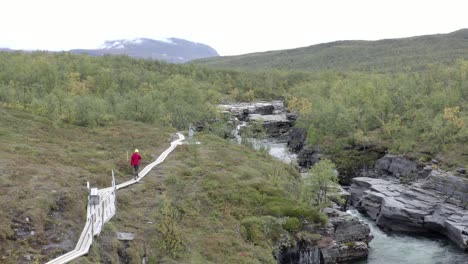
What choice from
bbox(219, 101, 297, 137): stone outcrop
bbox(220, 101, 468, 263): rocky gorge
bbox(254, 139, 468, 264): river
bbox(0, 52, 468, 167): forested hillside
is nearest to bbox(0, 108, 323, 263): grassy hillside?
bbox(220, 101, 468, 263): rocky gorge

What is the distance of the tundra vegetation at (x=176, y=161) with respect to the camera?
32.1m

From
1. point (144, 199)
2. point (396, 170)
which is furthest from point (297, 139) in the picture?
point (144, 199)

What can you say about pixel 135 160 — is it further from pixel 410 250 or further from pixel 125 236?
pixel 410 250

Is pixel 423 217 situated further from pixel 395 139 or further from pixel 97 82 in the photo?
pixel 97 82

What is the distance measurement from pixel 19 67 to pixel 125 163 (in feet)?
253

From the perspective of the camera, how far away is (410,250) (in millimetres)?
54562

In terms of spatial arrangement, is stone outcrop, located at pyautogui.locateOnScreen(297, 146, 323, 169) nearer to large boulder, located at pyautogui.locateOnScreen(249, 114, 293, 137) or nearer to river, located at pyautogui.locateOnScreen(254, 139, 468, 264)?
large boulder, located at pyautogui.locateOnScreen(249, 114, 293, 137)

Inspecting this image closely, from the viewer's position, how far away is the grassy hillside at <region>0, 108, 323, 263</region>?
29.6 metres

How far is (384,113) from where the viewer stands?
4013 inches

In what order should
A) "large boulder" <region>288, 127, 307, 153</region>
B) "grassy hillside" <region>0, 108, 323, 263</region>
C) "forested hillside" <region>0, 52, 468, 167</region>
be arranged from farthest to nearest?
"large boulder" <region>288, 127, 307, 153</region>
"forested hillside" <region>0, 52, 468, 167</region>
"grassy hillside" <region>0, 108, 323, 263</region>

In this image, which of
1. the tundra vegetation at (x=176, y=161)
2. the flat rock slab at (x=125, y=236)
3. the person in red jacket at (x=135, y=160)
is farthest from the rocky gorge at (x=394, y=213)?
the person in red jacket at (x=135, y=160)

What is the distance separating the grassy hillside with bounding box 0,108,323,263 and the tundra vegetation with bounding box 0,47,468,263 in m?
0.14

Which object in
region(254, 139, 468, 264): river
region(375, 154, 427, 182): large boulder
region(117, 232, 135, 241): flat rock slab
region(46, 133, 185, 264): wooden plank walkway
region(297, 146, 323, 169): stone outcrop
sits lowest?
region(254, 139, 468, 264): river

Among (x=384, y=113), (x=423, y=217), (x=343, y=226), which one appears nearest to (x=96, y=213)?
(x=343, y=226)
